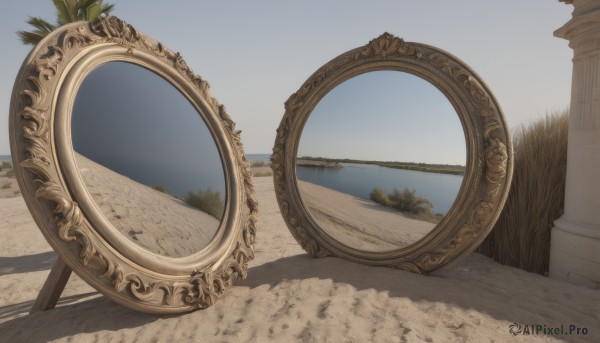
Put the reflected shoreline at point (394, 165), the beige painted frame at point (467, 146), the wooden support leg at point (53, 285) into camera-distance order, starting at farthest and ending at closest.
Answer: the reflected shoreline at point (394, 165), the beige painted frame at point (467, 146), the wooden support leg at point (53, 285)

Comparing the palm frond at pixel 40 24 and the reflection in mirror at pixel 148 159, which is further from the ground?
the palm frond at pixel 40 24

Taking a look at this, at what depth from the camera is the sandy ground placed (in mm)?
2035

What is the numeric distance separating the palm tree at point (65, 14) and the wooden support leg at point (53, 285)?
216 inches

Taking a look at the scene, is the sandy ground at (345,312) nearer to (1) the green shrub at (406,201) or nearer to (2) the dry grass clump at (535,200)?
(2) the dry grass clump at (535,200)

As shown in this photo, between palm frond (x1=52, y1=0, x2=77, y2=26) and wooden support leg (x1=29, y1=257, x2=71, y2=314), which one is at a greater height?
palm frond (x1=52, y1=0, x2=77, y2=26)

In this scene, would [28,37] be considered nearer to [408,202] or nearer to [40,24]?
[40,24]

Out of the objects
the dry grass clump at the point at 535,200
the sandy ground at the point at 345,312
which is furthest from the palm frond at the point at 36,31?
the dry grass clump at the point at 535,200

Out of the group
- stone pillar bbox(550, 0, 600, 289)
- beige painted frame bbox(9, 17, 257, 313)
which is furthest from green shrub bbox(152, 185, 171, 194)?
stone pillar bbox(550, 0, 600, 289)

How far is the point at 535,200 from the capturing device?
3.54m

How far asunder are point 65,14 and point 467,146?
702 cm

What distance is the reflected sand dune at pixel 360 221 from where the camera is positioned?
116 inches

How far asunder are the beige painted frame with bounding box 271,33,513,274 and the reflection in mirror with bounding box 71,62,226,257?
1.13 m

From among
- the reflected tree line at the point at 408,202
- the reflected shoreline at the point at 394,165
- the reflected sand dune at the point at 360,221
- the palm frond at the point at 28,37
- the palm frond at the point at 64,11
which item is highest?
the palm frond at the point at 64,11

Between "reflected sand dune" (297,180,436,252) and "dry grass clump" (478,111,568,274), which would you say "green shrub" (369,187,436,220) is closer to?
"reflected sand dune" (297,180,436,252)
